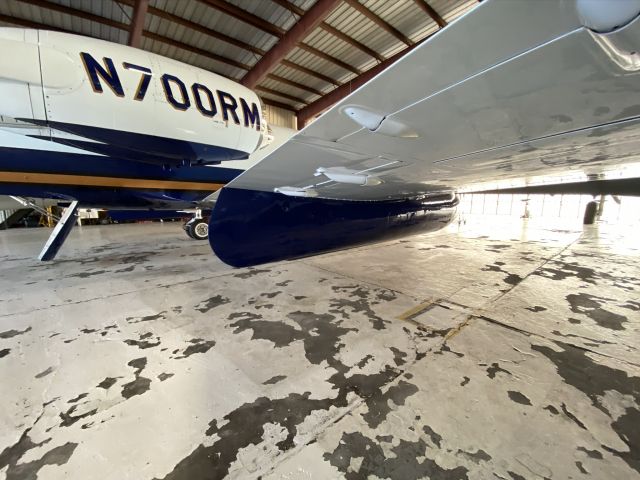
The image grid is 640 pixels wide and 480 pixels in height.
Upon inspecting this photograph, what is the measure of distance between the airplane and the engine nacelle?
1cm

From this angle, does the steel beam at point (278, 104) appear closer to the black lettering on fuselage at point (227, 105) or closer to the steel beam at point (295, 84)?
the steel beam at point (295, 84)

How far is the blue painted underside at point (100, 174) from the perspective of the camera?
2779 mm

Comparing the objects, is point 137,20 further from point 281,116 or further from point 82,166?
point 281,116

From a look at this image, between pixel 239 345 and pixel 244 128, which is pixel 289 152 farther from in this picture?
pixel 244 128

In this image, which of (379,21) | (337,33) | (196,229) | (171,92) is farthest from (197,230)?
(379,21)

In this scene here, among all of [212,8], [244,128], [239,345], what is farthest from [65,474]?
[212,8]

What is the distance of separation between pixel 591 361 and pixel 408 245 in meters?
3.54

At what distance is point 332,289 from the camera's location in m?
2.35

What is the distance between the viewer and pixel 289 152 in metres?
1.18

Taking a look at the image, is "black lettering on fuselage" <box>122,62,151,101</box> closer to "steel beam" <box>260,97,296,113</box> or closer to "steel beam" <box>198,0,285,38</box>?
"steel beam" <box>198,0,285,38</box>

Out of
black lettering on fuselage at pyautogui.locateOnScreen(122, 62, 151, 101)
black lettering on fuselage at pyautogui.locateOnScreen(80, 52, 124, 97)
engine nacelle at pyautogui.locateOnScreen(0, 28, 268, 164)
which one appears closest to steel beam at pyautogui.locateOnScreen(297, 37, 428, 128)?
engine nacelle at pyautogui.locateOnScreen(0, 28, 268, 164)

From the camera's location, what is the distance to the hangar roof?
5676 millimetres

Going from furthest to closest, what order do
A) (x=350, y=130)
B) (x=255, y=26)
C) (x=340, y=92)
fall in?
(x=340, y=92)
(x=255, y=26)
(x=350, y=130)

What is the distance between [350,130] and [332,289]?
167 centimetres
